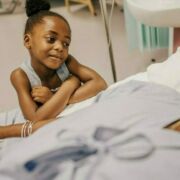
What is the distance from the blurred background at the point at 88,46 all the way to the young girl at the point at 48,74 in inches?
20.3

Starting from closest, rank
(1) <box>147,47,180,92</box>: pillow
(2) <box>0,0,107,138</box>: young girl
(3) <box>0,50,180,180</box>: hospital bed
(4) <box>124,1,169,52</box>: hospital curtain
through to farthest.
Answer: (3) <box>0,50,180,180</box>: hospital bed → (1) <box>147,47,180,92</box>: pillow → (2) <box>0,0,107,138</box>: young girl → (4) <box>124,1,169,52</box>: hospital curtain

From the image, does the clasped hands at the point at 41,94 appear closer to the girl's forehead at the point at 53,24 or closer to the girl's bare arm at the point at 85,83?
the girl's bare arm at the point at 85,83

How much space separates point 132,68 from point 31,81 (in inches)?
46.4

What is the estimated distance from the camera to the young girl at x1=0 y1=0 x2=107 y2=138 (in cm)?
128

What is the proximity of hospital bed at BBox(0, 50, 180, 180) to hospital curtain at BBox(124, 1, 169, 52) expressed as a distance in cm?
122

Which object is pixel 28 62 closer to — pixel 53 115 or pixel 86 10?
pixel 53 115

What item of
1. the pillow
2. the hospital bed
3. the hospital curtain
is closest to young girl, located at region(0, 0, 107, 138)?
the pillow

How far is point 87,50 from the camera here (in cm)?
272

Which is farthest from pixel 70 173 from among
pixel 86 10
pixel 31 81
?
pixel 86 10

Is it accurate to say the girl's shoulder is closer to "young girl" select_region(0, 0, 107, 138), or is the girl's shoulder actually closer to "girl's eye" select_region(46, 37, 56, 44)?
"young girl" select_region(0, 0, 107, 138)

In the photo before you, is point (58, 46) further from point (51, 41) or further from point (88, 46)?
point (88, 46)

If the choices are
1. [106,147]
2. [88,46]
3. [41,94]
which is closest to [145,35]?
[88,46]

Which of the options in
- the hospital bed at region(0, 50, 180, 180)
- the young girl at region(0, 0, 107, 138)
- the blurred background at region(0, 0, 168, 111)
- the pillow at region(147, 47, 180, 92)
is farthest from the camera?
the blurred background at region(0, 0, 168, 111)

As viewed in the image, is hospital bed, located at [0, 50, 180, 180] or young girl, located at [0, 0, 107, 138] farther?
young girl, located at [0, 0, 107, 138]
